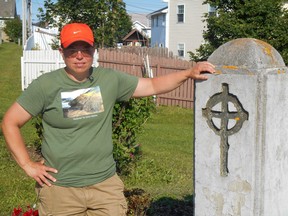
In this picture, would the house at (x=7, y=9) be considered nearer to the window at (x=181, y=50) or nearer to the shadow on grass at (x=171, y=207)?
the window at (x=181, y=50)

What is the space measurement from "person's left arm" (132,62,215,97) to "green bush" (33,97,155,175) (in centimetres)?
267

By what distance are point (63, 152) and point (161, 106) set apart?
13125mm

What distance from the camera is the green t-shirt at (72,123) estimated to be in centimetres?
314

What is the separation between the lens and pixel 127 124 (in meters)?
6.38

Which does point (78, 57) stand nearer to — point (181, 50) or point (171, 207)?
point (171, 207)

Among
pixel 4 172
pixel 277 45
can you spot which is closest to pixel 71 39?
pixel 4 172

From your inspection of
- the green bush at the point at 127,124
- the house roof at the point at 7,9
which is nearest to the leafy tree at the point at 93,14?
the green bush at the point at 127,124

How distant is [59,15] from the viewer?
1770cm

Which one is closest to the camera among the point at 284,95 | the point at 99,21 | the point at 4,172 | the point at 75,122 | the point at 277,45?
the point at 75,122

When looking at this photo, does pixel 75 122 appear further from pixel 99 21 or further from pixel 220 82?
pixel 99 21

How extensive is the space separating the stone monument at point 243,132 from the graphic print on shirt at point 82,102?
2.31 feet

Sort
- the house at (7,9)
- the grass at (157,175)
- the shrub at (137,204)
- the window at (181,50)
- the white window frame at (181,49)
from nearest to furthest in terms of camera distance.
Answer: the shrub at (137,204) < the grass at (157,175) < the white window frame at (181,49) < the window at (181,50) < the house at (7,9)

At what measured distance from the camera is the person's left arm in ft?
11.2

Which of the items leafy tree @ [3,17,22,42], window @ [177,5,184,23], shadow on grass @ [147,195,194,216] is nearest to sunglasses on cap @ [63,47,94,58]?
shadow on grass @ [147,195,194,216]
